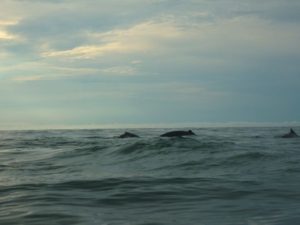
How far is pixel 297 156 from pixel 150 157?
647 cm

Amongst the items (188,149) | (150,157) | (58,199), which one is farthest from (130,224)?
(188,149)

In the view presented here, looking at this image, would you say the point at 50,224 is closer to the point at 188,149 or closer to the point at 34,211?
the point at 34,211

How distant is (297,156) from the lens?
19656mm

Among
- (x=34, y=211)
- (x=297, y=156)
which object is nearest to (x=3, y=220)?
(x=34, y=211)

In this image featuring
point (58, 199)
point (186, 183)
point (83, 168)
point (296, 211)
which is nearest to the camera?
point (296, 211)

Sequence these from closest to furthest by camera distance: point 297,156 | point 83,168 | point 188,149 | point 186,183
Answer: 1. point 186,183
2. point 83,168
3. point 297,156
4. point 188,149

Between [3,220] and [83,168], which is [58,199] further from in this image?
[83,168]

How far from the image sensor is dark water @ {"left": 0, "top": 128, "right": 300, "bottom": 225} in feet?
27.5

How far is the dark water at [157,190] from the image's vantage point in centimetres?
838

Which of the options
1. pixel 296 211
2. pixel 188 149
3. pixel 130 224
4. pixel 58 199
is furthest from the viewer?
pixel 188 149

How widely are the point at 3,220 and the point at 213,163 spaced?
1059cm

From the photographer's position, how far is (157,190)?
11.4 metres

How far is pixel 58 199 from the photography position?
34.0ft

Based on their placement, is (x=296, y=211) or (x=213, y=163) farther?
(x=213, y=163)
